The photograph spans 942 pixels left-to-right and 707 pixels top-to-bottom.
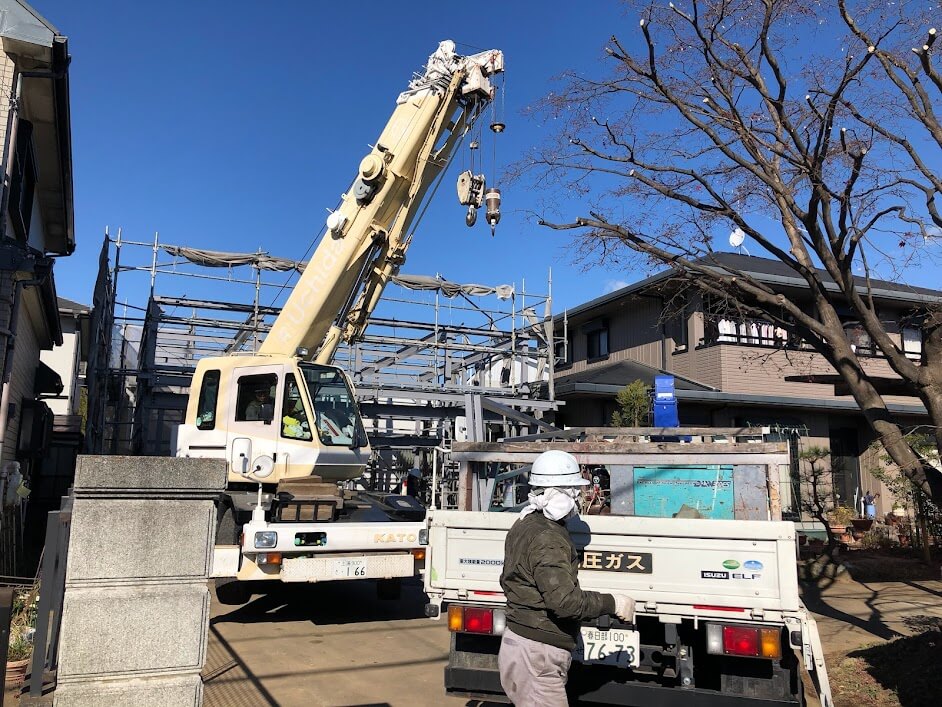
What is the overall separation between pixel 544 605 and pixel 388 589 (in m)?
6.22

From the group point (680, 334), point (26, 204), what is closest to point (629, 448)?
point (26, 204)

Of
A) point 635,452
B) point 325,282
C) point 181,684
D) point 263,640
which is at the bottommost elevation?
point 263,640

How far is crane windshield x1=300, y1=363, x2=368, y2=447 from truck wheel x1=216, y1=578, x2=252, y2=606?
A: 2.03 metres

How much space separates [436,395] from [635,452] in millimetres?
10700

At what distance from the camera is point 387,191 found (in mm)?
9805

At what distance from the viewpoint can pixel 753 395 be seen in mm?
16781

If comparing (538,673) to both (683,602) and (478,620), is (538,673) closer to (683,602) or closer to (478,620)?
(683,602)

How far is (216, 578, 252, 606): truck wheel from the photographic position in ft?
27.9

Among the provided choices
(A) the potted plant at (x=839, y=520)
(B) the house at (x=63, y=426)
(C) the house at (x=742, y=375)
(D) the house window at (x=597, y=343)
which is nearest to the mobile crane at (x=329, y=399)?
(B) the house at (x=63, y=426)

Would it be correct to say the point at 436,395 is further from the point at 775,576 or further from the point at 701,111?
the point at 775,576

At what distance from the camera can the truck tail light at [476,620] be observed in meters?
4.69

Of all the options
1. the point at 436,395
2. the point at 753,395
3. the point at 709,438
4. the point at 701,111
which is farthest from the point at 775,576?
the point at 753,395

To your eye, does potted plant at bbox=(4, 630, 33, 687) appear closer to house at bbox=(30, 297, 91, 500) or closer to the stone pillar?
the stone pillar

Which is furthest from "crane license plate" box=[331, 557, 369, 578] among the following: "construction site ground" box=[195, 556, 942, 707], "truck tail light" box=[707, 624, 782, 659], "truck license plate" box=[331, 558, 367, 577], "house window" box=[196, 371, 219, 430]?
"truck tail light" box=[707, 624, 782, 659]
